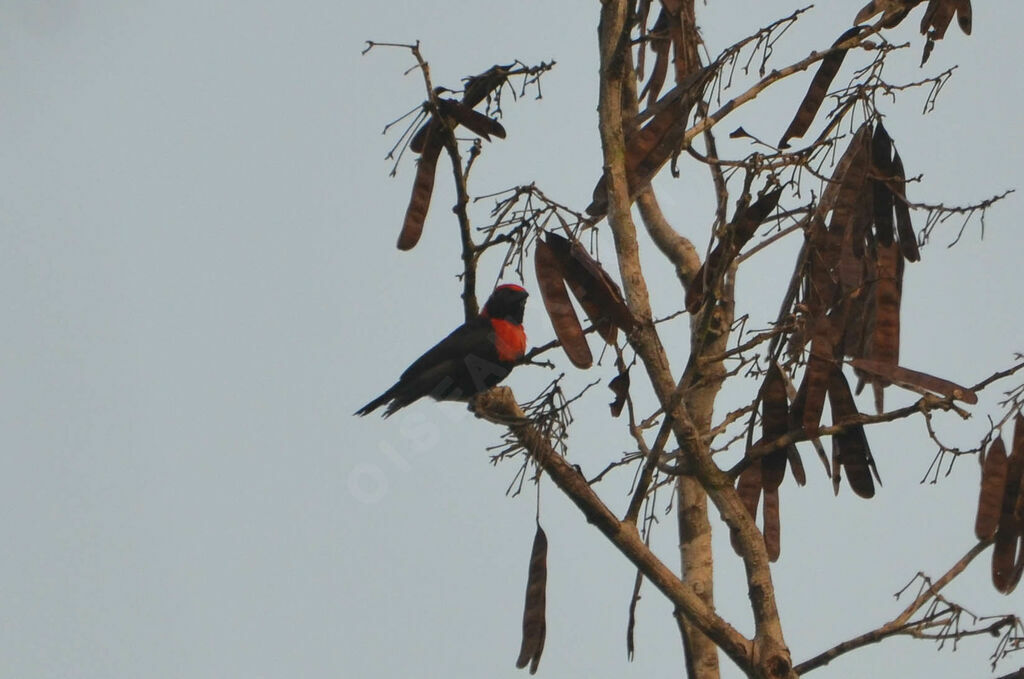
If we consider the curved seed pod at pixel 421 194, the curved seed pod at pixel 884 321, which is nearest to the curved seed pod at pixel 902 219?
the curved seed pod at pixel 884 321

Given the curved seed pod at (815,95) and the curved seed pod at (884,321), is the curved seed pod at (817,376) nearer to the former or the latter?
the curved seed pod at (884,321)

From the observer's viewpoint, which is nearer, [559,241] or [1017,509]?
[559,241]

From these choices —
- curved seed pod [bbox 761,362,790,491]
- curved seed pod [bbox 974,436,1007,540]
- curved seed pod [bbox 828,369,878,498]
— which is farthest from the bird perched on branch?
curved seed pod [bbox 974,436,1007,540]

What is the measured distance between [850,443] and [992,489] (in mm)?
515

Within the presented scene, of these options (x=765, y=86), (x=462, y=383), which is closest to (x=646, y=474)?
(x=765, y=86)

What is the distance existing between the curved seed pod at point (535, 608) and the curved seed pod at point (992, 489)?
51.4 inches

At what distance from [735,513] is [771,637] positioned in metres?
0.36

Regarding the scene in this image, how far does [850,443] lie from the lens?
11.4 feet

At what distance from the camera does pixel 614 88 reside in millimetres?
3730

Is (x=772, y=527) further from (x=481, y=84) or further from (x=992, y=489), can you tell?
(x=481, y=84)

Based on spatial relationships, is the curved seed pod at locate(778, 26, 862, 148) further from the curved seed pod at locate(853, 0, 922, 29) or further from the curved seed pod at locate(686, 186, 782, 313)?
the curved seed pod at locate(686, 186, 782, 313)

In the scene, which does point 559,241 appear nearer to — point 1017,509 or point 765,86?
point 765,86

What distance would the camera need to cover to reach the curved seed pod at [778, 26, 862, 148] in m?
3.90

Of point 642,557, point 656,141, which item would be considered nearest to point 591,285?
point 656,141
